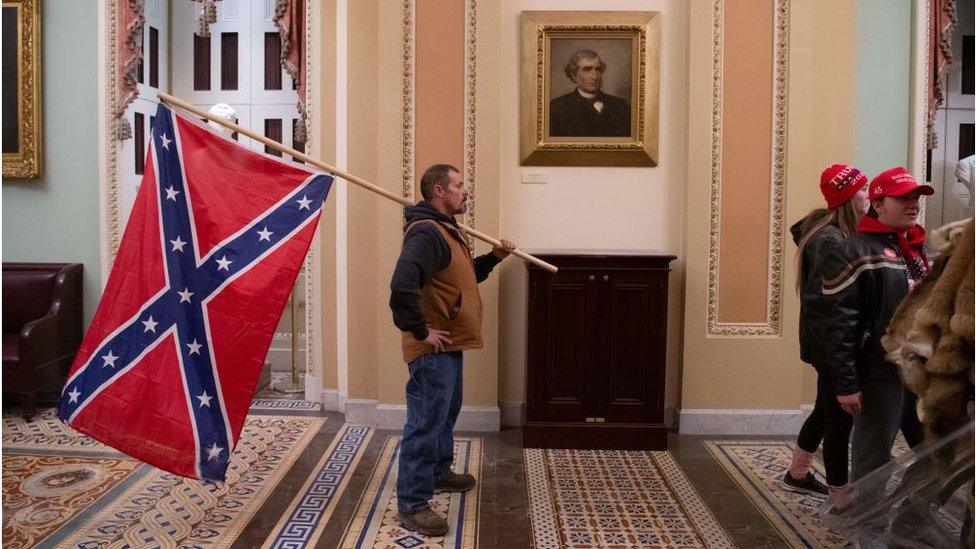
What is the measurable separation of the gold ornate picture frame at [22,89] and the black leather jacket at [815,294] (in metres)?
5.34

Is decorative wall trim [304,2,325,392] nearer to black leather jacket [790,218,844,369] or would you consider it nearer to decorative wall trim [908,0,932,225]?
black leather jacket [790,218,844,369]

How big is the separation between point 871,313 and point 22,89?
19.0 ft

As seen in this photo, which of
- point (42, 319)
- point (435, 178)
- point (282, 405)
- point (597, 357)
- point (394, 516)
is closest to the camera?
point (435, 178)

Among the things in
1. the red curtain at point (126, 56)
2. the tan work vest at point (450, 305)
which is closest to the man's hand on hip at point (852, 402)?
the tan work vest at point (450, 305)

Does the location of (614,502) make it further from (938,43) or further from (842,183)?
(938,43)

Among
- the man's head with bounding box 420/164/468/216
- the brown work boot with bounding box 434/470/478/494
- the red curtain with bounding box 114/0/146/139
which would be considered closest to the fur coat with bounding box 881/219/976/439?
the man's head with bounding box 420/164/468/216

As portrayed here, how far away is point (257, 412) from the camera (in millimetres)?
5414

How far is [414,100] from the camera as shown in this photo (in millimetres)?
4828

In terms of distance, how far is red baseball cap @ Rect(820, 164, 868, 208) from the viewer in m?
3.33

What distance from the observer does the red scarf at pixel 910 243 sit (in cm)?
293

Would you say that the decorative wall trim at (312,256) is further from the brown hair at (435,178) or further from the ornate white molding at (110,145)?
the brown hair at (435,178)

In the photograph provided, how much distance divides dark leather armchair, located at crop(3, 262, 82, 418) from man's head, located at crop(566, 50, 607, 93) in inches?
153

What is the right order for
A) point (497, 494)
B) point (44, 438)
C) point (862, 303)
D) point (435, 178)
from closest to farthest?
point (862, 303), point (435, 178), point (497, 494), point (44, 438)

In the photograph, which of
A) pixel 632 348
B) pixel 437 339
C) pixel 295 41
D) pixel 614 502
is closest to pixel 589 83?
pixel 632 348
